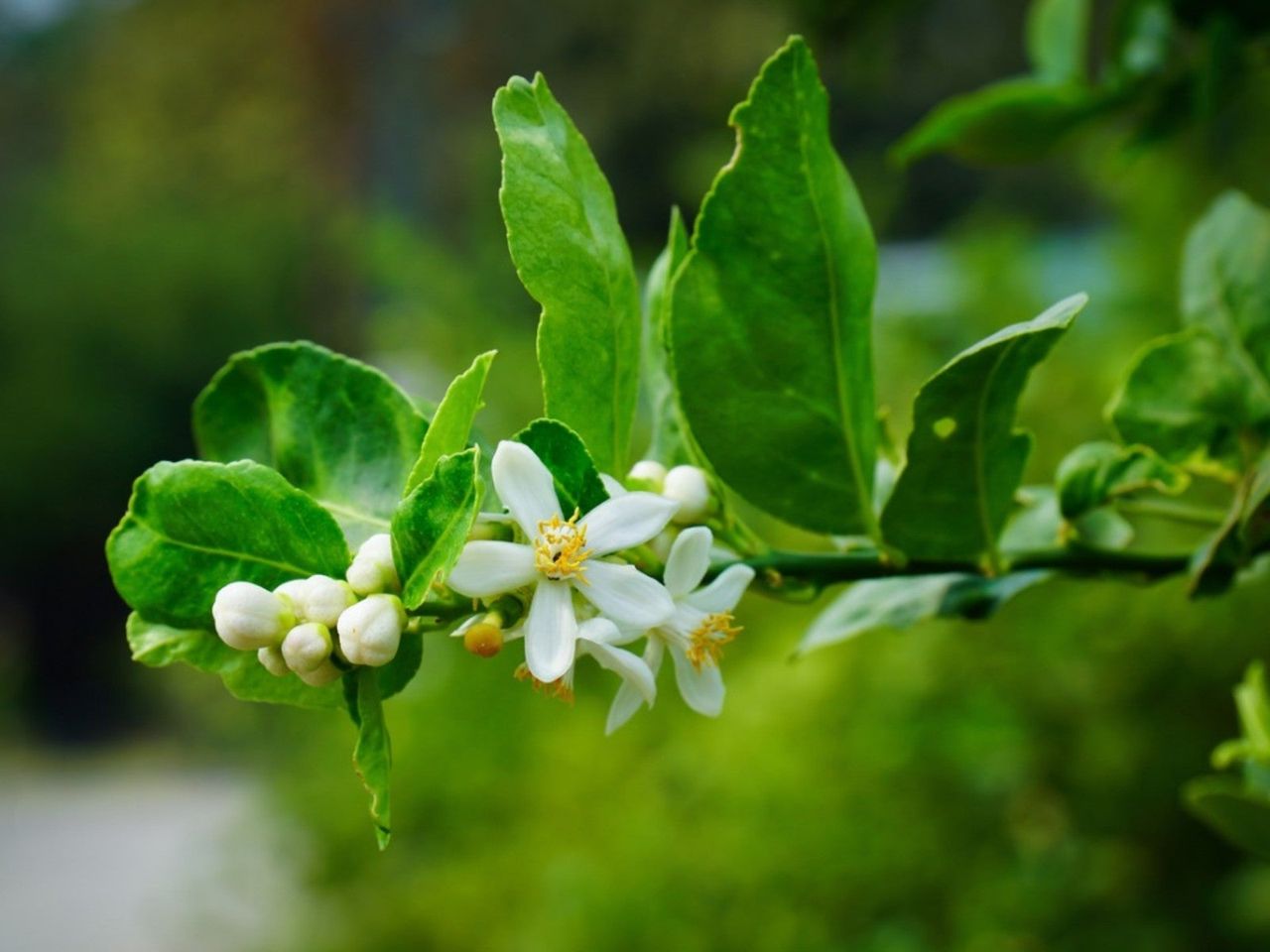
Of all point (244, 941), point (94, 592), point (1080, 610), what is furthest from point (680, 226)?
point (94, 592)

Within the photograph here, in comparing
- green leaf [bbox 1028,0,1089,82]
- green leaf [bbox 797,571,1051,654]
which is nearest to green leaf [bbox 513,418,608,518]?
green leaf [bbox 797,571,1051,654]

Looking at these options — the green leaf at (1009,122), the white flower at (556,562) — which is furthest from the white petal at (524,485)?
the green leaf at (1009,122)

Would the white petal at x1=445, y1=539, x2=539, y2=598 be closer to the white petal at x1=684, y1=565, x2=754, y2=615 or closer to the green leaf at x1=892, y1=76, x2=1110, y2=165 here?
A: the white petal at x1=684, y1=565, x2=754, y2=615

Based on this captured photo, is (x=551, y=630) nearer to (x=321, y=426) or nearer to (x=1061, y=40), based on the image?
(x=321, y=426)

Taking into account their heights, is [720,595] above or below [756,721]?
above

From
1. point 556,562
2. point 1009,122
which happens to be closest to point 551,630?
point 556,562

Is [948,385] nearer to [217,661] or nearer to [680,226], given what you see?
[680,226]
